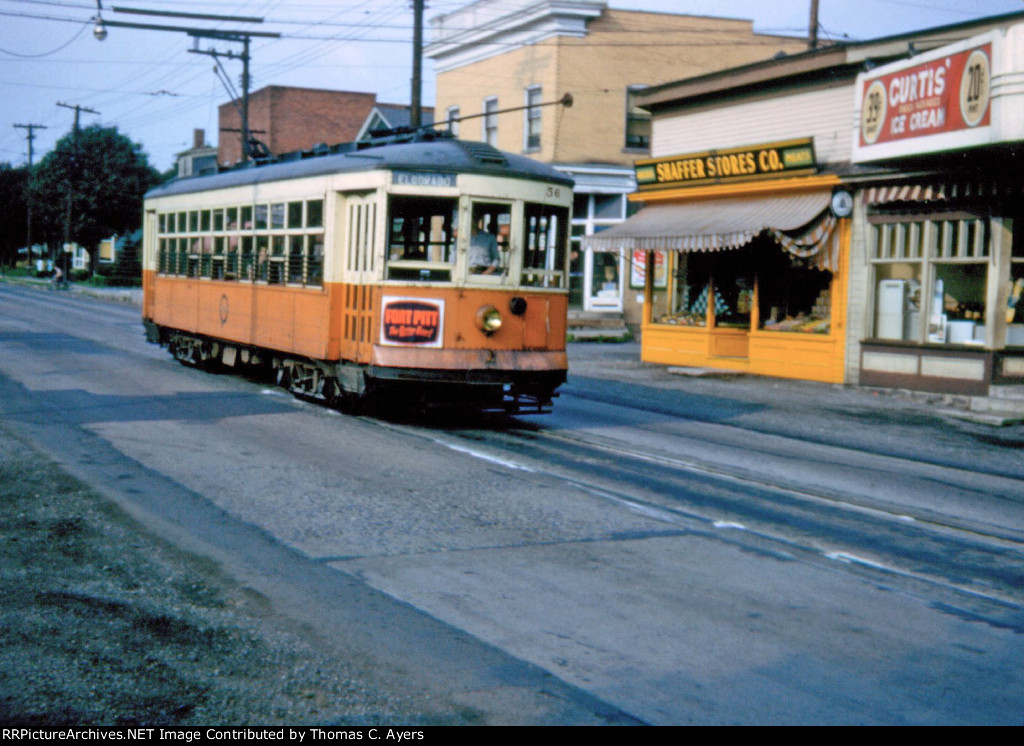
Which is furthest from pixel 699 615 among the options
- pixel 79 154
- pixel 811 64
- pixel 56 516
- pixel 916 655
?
pixel 79 154

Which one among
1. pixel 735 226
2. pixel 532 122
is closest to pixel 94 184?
pixel 532 122

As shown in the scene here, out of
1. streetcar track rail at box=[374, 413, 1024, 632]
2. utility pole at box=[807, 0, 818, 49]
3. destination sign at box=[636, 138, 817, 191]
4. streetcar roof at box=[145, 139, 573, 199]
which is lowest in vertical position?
streetcar track rail at box=[374, 413, 1024, 632]

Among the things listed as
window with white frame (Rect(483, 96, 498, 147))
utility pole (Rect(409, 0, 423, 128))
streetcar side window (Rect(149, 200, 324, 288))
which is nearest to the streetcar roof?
streetcar side window (Rect(149, 200, 324, 288))

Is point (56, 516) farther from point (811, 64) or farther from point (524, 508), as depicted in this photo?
point (811, 64)

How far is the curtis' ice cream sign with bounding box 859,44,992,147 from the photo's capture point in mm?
15266

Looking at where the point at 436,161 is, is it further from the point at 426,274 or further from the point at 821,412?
the point at 821,412

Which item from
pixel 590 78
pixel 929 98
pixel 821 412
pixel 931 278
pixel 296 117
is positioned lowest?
pixel 821 412

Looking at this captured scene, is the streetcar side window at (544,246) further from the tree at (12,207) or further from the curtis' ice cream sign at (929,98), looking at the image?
the tree at (12,207)

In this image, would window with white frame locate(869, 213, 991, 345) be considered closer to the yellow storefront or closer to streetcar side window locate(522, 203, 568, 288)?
the yellow storefront

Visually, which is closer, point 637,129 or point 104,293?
point 637,129

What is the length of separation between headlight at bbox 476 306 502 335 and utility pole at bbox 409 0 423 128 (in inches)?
486

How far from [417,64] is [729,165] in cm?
766

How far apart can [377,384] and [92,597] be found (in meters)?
6.92

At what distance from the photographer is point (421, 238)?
13156 mm
